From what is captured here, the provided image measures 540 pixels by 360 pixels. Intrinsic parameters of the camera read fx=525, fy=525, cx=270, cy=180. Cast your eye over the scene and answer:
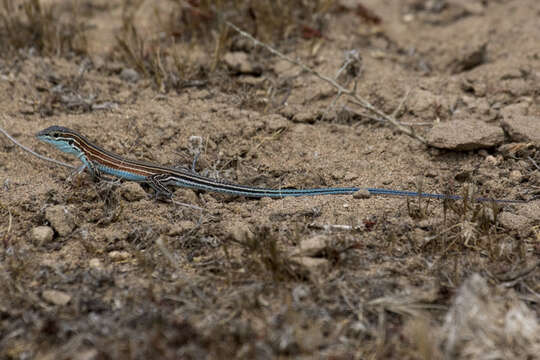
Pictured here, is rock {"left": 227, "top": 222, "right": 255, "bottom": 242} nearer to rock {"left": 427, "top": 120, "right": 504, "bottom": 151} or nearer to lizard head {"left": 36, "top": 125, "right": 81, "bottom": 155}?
lizard head {"left": 36, "top": 125, "right": 81, "bottom": 155}

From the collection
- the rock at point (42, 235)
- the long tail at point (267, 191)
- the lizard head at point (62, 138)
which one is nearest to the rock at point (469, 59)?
the long tail at point (267, 191)

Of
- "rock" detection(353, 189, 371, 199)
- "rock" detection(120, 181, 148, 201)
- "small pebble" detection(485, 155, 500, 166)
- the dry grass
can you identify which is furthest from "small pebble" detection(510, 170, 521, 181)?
the dry grass

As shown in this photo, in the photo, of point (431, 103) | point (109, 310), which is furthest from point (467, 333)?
point (431, 103)

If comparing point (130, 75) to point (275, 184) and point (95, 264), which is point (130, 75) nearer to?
point (275, 184)

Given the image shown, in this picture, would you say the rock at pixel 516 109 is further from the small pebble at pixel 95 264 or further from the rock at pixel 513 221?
the small pebble at pixel 95 264

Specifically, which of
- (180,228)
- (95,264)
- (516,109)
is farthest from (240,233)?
(516,109)

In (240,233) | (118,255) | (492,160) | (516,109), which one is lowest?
(118,255)
